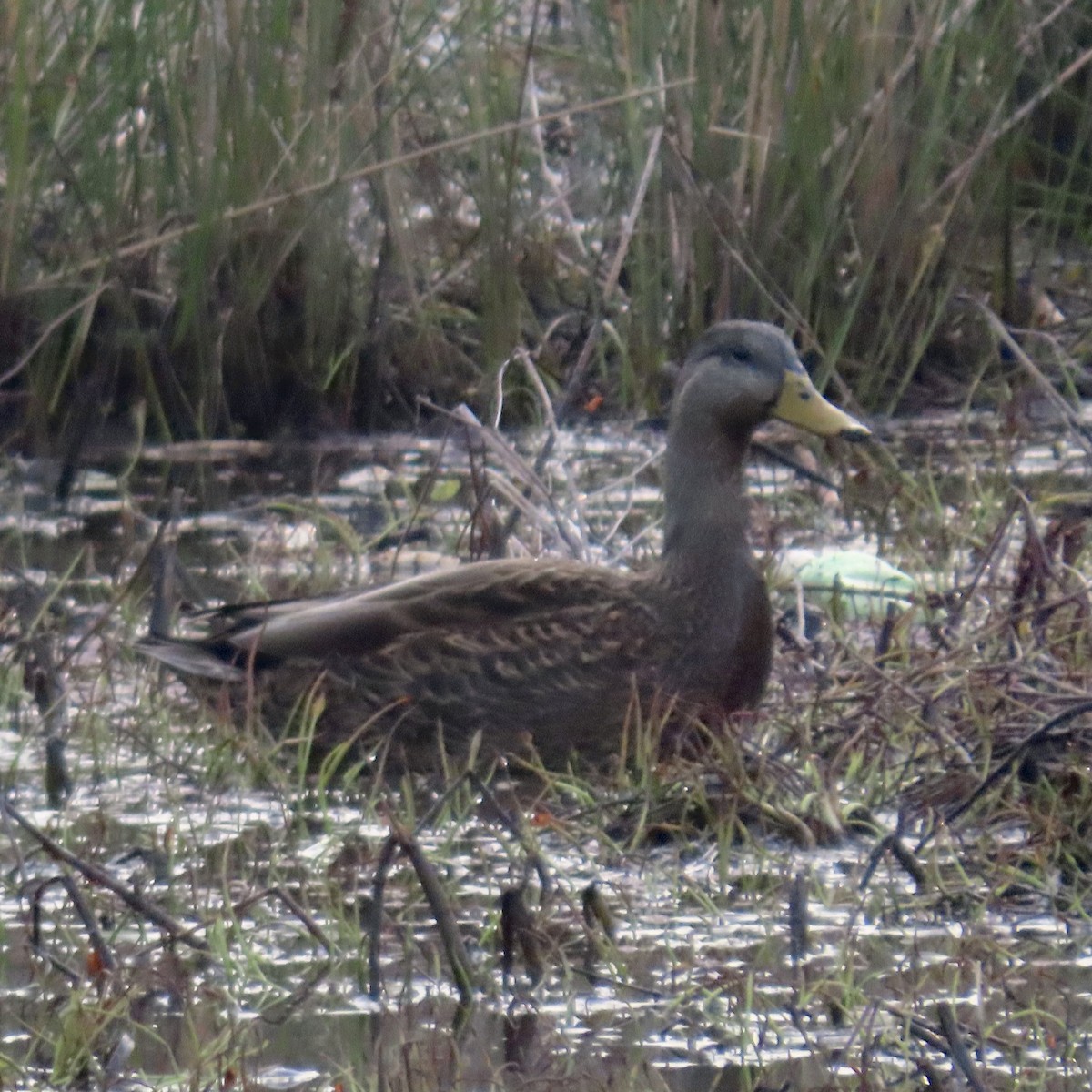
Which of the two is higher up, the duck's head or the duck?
the duck's head

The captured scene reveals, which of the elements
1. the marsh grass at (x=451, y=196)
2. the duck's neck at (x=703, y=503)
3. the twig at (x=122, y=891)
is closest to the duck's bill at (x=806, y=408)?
the duck's neck at (x=703, y=503)

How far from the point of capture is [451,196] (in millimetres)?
8969

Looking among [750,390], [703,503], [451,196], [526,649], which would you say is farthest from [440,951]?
[451,196]

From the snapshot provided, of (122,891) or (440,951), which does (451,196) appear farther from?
(122,891)

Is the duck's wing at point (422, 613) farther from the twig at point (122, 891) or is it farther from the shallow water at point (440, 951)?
the twig at point (122, 891)

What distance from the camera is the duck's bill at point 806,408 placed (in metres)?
5.94

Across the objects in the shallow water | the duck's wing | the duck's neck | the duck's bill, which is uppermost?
the duck's bill

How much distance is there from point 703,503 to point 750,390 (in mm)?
272

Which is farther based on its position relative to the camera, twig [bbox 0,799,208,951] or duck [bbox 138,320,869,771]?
duck [bbox 138,320,869,771]

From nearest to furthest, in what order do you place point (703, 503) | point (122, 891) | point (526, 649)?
1. point (122, 891)
2. point (526, 649)
3. point (703, 503)

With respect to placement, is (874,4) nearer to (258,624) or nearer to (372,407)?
(372,407)

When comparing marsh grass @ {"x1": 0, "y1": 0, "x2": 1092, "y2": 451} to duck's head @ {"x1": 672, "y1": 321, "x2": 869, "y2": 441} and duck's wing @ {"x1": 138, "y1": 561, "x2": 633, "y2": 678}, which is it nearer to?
duck's head @ {"x1": 672, "y1": 321, "x2": 869, "y2": 441}

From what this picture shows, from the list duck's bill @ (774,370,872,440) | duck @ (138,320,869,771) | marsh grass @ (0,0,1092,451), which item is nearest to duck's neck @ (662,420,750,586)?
duck @ (138,320,869,771)

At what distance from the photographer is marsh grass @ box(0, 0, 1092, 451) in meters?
7.52
